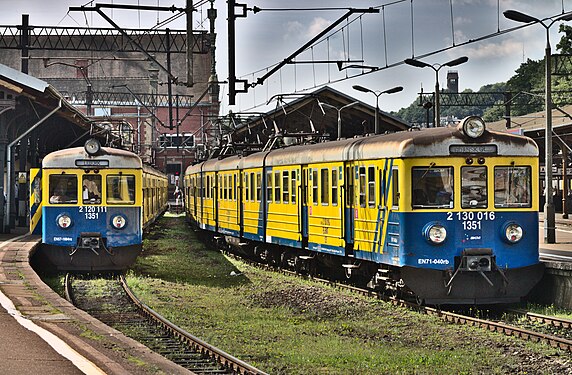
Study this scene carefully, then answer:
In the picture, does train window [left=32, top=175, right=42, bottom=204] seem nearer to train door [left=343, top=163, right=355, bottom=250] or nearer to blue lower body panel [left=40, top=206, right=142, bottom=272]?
Result: blue lower body panel [left=40, top=206, right=142, bottom=272]

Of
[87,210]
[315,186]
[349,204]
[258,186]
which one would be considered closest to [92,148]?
[87,210]

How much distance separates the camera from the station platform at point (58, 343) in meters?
9.09

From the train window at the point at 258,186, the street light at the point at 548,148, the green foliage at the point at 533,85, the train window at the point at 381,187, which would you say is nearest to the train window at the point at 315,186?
the train window at the point at 381,187

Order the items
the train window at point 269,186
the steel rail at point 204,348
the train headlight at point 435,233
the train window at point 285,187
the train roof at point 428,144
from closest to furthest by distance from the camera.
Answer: the steel rail at point 204,348 → the train headlight at point 435,233 → the train roof at point 428,144 → the train window at point 285,187 → the train window at point 269,186

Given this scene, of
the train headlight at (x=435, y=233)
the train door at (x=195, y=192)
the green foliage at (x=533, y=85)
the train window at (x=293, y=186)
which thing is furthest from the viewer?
the green foliage at (x=533, y=85)

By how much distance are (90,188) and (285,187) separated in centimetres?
443

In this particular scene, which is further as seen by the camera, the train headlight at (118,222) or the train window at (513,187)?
the train headlight at (118,222)

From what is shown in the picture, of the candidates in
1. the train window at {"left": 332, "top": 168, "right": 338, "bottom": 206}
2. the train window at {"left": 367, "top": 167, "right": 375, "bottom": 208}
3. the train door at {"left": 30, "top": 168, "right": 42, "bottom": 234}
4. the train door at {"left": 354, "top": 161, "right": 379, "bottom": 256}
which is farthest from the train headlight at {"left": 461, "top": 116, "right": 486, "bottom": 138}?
the train door at {"left": 30, "top": 168, "right": 42, "bottom": 234}

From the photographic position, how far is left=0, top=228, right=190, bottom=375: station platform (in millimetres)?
9094

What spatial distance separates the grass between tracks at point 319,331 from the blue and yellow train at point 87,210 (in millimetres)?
979

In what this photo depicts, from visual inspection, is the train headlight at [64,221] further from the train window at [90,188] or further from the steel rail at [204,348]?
the steel rail at [204,348]

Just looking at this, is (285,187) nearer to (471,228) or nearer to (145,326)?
→ (471,228)

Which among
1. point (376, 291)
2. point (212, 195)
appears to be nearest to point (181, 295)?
point (376, 291)

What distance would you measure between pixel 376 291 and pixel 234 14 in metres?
7.33
